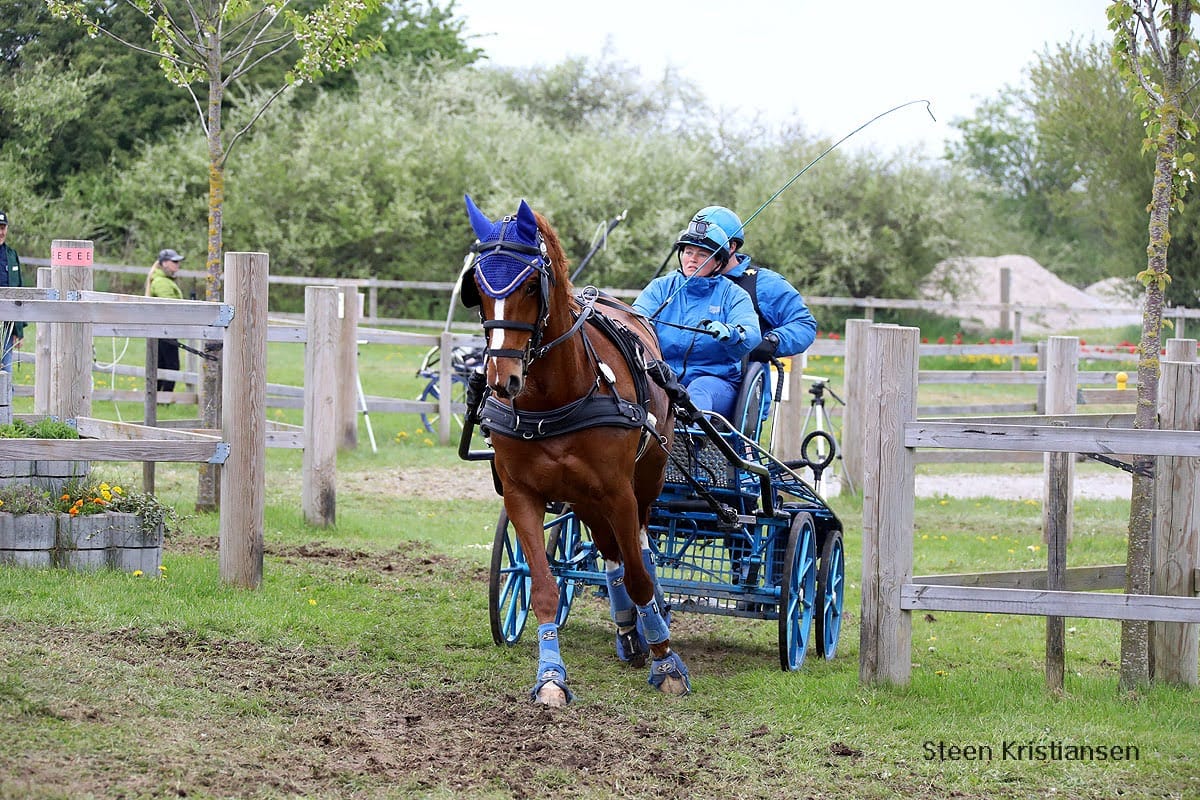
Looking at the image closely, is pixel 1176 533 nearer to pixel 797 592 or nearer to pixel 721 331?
pixel 797 592

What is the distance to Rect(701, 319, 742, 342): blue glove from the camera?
6398 millimetres

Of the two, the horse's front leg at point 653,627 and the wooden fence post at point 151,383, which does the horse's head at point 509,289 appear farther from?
the wooden fence post at point 151,383

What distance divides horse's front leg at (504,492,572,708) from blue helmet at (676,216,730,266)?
1991mm

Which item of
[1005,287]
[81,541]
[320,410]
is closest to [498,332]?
[81,541]

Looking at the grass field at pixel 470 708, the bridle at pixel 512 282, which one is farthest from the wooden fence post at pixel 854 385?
the bridle at pixel 512 282

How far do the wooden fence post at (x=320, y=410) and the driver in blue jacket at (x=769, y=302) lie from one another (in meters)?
3.56

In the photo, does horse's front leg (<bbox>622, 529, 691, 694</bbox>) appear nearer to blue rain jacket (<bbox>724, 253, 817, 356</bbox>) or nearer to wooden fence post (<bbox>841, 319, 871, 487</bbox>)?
blue rain jacket (<bbox>724, 253, 817, 356</bbox>)

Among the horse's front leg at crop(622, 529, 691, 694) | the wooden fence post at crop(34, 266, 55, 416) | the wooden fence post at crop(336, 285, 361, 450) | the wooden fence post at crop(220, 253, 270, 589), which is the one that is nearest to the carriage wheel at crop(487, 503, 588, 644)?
the horse's front leg at crop(622, 529, 691, 694)

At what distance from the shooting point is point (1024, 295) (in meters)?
38.3

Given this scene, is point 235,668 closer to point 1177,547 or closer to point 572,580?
point 572,580

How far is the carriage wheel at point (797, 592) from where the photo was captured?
6.30 meters

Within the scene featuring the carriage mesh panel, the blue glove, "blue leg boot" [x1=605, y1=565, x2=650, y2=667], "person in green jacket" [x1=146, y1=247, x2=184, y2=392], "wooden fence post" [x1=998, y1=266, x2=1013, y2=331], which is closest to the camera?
"blue leg boot" [x1=605, y1=565, x2=650, y2=667]

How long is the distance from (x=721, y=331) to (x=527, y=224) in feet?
5.45

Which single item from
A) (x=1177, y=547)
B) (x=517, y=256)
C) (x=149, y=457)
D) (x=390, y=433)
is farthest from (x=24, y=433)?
(x=390, y=433)
